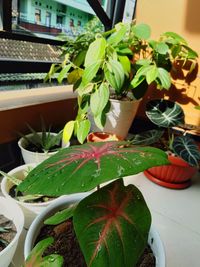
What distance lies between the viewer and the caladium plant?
0.76 meters

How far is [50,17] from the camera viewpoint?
1035 millimetres

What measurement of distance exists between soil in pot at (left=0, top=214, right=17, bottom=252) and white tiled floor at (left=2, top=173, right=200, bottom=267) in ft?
0.21

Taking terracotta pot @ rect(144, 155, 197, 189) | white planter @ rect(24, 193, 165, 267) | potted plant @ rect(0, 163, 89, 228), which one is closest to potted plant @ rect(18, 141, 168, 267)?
white planter @ rect(24, 193, 165, 267)

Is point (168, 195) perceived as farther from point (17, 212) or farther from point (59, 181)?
point (59, 181)

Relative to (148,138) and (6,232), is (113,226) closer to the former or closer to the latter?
(6,232)

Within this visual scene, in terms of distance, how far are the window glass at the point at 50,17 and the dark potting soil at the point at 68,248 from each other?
0.73 meters

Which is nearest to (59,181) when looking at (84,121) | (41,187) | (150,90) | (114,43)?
(41,187)

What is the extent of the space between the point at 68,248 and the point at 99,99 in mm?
450

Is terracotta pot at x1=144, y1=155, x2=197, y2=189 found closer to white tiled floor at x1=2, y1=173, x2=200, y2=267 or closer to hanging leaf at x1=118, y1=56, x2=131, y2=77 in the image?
white tiled floor at x1=2, y1=173, x2=200, y2=267

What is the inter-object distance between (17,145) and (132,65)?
516mm

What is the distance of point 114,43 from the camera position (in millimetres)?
795

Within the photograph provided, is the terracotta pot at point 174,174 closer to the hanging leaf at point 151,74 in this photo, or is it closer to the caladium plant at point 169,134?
the caladium plant at point 169,134

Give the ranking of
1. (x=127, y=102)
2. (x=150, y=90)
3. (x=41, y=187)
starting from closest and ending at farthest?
(x=41, y=187)
(x=127, y=102)
(x=150, y=90)

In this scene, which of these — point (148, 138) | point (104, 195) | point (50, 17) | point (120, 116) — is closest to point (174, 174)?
point (148, 138)
